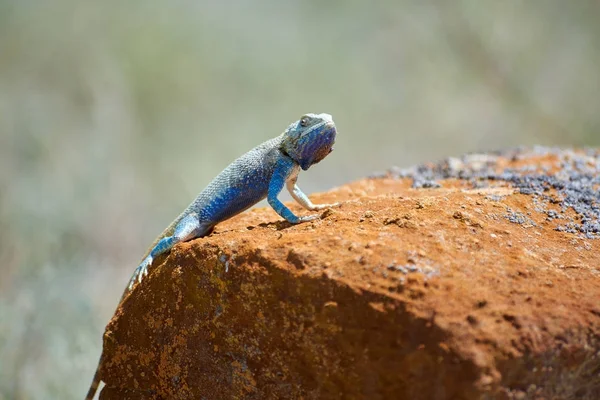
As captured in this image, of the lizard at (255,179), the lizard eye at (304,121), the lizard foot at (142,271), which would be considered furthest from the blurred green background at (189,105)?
the lizard eye at (304,121)

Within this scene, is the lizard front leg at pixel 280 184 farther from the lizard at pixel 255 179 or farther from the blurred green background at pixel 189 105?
the blurred green background at pixel 189 105

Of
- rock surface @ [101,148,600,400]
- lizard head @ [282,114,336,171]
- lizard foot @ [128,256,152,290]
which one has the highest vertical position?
lizard head @ [282,114,336,171]

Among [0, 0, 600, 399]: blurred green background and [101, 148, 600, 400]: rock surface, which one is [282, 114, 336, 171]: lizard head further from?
[0, 0, 600, 399]: blurred green background

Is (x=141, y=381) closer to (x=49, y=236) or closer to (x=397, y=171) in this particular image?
(x=397, y=171)

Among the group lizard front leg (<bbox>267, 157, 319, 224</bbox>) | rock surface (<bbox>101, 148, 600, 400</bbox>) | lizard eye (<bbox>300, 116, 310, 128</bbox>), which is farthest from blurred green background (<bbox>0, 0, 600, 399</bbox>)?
lizard eye (<bbox>300, 116, 310, 128</bbox>)

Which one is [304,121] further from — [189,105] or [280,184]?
[189,105]

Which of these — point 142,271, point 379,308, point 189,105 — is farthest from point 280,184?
point 189,105
